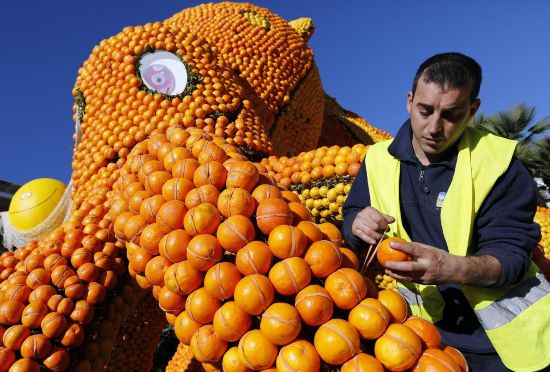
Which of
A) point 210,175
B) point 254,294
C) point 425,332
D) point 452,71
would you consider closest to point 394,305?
point 425,332

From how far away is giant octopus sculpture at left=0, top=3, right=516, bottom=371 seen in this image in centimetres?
142

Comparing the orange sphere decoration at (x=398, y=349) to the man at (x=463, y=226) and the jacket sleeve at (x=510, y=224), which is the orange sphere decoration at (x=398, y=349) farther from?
the jacket sleeve at (x=510, y=224)

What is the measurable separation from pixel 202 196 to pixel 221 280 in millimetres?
367

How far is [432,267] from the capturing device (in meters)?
1.50

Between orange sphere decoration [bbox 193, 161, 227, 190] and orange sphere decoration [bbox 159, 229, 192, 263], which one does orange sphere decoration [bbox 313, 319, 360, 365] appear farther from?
orange sphere decoration [bbox 193, 161, 227, 190]

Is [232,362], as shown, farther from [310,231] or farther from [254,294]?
[310,231]

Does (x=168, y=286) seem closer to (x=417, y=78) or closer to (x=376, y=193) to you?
(x=376, y=193)

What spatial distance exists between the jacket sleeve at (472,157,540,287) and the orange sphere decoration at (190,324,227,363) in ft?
3.46

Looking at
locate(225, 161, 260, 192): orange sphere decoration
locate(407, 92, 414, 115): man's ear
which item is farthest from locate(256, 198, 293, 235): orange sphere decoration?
locate(407, 92, 414, 115): man's ear

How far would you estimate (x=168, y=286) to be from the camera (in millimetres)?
1576

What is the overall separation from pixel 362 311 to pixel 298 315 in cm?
21

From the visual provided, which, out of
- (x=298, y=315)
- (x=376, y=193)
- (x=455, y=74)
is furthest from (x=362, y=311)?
(x=455, y=74)

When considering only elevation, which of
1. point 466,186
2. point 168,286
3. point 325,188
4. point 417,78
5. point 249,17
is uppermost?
point 249,17

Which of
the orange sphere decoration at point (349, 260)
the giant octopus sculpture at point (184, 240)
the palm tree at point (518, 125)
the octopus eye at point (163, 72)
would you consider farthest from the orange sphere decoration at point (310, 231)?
the palm tree at point (518, 125)
